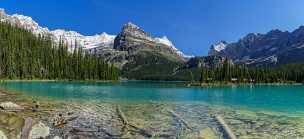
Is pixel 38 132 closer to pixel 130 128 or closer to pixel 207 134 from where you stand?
pixel 130 128

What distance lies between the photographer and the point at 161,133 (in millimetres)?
34125

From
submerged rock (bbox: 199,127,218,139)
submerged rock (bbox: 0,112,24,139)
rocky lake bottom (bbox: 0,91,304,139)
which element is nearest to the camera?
submerged rock (bbox: 0,112,24,139)

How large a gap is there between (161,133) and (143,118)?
11.2 m

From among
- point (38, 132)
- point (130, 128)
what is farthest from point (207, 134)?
point (38, 132)

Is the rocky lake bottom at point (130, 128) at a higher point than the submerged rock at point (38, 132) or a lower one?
lower

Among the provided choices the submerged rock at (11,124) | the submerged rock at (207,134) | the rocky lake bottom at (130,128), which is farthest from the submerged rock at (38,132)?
the submerged rock at (207,134)

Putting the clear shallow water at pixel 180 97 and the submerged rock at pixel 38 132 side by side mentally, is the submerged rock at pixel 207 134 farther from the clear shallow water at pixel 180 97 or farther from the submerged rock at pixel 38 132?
the clear shallow water at pixel 180 97

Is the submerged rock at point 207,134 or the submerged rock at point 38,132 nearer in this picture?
the submerged rock at point 38,132

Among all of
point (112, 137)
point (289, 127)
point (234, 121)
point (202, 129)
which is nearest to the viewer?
point (112, 137)

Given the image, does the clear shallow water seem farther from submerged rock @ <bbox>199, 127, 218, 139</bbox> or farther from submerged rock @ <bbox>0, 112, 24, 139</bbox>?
submerged rock @ <bbox>0, 112, 24, 139</bbox>

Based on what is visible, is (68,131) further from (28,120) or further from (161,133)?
(161,133)

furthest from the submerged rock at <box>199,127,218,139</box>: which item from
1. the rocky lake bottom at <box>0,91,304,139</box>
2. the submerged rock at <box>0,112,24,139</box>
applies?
the submerged rock at <box>0,112,24,139</box>

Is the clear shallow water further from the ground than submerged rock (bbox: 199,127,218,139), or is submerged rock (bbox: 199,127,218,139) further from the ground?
the clear shallow water

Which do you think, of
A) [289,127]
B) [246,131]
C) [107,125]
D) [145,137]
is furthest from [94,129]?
[289,127]
